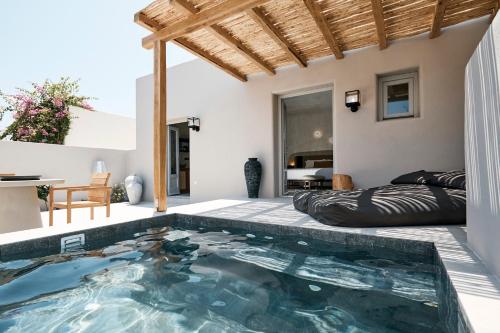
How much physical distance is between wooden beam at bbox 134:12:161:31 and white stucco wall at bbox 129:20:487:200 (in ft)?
7.58

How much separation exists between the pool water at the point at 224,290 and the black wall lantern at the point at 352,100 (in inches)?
107

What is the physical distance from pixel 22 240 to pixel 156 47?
8.40 ft

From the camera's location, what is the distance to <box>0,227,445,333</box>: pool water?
1.18 meters

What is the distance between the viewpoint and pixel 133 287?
1.54 meters

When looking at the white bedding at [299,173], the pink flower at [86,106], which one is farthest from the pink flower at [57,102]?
the white bedding at [299,173]

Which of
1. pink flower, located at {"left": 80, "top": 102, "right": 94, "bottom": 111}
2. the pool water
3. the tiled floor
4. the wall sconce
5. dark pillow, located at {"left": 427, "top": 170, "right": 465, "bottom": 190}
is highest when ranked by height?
pink flower, located at {"left": 80, "top": 102, "right": 94, "bottom": 111}

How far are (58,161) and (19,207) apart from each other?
389cm

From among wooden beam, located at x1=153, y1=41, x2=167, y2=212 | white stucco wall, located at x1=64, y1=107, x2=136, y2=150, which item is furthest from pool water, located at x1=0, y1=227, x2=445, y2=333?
white stucco wall, located at x1=64, y1=107, x2=136, y2=150

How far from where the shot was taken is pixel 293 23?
137 inches

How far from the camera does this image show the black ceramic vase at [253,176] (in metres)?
4.94

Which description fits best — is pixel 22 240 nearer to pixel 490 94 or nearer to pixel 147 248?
pixel 147 248

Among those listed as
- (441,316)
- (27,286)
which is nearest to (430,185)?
(441,316)

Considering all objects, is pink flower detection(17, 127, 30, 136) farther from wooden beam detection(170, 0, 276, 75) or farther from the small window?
the small window

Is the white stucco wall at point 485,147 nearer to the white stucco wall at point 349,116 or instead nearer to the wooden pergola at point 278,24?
the wooden pergola at point 278,24
